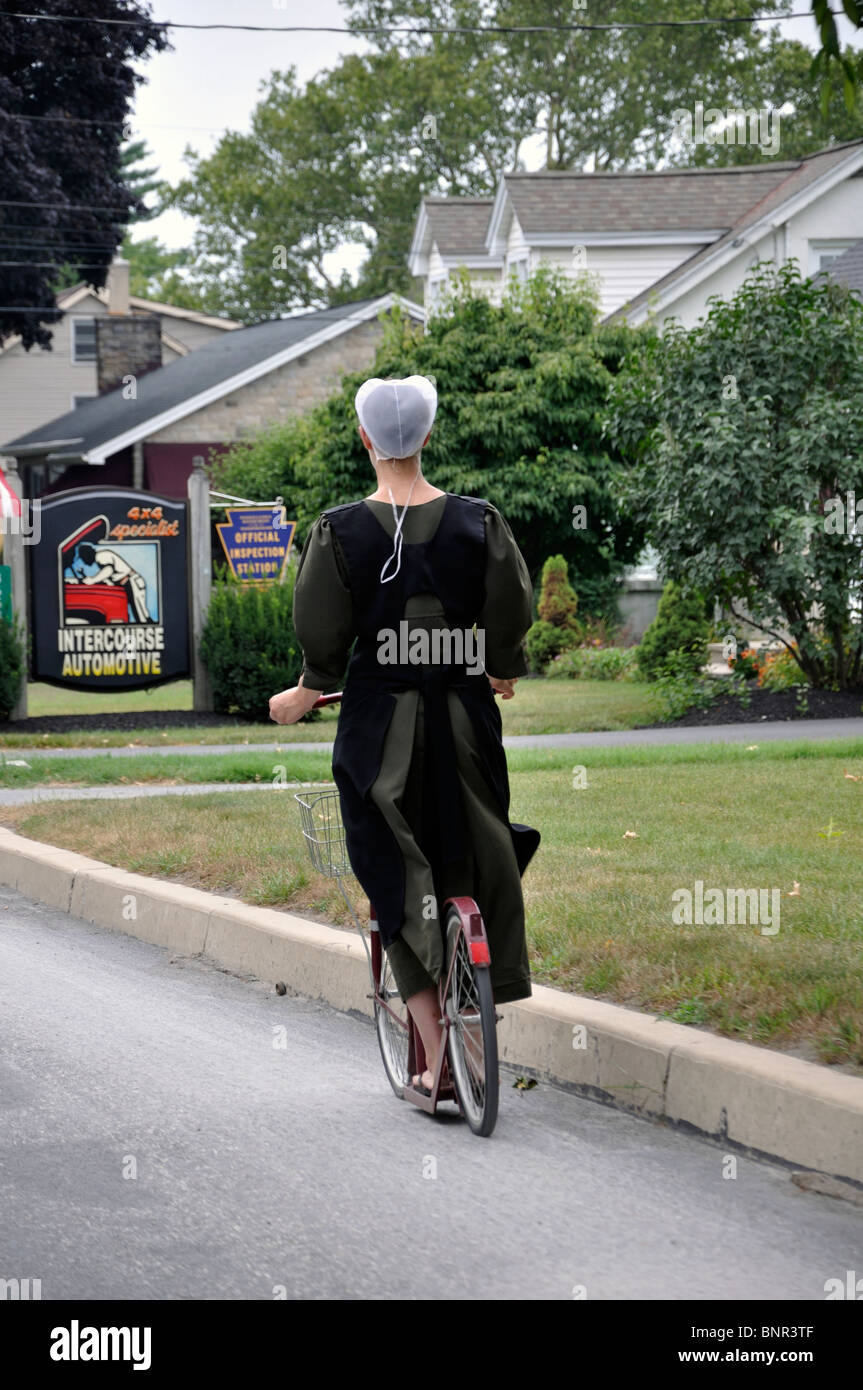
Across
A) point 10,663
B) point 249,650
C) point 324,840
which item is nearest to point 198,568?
point 249,650

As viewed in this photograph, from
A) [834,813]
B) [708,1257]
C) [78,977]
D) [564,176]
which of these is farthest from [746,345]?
[564,176]

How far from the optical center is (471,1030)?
467cm

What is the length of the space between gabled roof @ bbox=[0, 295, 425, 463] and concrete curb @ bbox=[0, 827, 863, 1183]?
A: 28.3m

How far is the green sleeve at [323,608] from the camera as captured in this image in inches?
189

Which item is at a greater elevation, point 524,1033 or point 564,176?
point 564,176

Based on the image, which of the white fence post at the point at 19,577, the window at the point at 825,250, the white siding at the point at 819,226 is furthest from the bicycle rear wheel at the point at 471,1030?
the window at the point at 825,250

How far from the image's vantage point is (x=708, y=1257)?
382cm

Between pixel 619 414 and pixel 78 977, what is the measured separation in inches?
438

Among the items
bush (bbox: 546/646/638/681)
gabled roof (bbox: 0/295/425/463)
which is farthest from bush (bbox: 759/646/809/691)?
gabled roof (bbox: 0/295/425/463)

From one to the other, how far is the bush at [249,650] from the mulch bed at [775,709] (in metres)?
3.94

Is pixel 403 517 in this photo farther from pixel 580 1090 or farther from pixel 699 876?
pixel 699 876

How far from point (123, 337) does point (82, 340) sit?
1089cm

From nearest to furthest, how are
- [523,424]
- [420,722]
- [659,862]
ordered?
[420,722]
[659,862]
[523,424]

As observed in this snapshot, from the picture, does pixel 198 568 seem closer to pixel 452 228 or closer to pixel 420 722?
pixel 420 722
